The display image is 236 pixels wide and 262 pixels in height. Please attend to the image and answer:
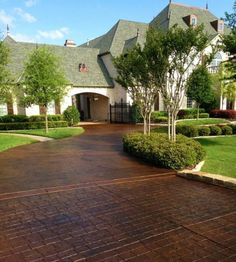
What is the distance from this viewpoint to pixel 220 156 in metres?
10.6

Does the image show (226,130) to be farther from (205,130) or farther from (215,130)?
(205,130)

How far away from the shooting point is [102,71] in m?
29.5

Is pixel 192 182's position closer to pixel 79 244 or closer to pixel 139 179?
pixel 139 179

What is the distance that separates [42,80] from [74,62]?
38.7 ft

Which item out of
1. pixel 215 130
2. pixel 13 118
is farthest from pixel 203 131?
pixel 13 118

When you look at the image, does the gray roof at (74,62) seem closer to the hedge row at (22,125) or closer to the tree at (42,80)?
the hedge row at (22,125)

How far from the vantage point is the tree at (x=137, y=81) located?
11538 millimetres

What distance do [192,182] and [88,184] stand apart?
2.74m

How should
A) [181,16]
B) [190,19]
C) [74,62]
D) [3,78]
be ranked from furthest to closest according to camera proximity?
[181,16] < [190,19] < [74,62] < [3,78]

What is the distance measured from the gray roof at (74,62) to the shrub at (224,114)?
11974mm

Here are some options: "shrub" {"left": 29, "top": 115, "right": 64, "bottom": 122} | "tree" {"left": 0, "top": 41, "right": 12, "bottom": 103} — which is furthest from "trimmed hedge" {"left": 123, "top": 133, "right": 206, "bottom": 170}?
"shrub" {"left": 29, "top": 115, "right": 64, "bottom": 122}

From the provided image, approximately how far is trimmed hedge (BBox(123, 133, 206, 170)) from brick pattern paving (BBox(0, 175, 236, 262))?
1.64 metres

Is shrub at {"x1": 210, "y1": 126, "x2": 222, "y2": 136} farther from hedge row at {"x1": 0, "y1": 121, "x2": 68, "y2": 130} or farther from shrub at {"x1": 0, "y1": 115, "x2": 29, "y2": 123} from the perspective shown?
shrub at {"x1": 0, "y1": 115, "x2": 29, "y2": 123}

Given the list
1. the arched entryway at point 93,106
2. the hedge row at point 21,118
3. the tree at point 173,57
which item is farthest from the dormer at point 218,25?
the tree at point 173,57
